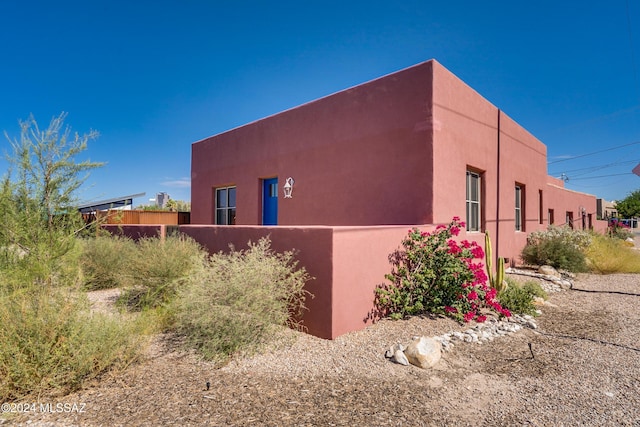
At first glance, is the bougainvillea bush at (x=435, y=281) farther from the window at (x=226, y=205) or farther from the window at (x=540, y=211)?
the window at (x=540, y=211)

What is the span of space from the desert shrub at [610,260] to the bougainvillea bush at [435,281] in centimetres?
709

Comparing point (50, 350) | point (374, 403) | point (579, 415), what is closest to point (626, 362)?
point (579, 415)

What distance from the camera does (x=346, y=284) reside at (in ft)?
14.6

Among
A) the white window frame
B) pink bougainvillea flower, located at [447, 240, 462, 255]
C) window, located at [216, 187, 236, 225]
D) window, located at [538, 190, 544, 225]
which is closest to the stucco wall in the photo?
window, located at [216, 187, 236, 225]

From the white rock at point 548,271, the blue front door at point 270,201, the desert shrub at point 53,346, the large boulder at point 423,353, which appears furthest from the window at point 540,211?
the desert shrub at point 53,346

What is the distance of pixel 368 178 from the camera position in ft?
24.1

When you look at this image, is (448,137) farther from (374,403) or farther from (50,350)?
(50,350)

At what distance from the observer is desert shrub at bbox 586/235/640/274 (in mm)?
10062

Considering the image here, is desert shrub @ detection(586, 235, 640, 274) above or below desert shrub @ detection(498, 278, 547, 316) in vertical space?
above

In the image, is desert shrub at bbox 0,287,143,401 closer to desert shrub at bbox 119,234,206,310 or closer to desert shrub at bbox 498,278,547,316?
desert shrub at bbox 119,234,206,310

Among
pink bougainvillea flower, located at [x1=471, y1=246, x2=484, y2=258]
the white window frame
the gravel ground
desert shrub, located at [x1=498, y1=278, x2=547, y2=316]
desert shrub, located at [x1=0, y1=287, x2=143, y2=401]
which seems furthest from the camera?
the white window frame

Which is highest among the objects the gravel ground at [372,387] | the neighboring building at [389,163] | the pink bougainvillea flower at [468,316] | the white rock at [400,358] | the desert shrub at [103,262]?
the neighboring building at [389,163]

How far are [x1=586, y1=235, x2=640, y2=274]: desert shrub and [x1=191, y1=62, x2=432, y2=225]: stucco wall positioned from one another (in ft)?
25.0

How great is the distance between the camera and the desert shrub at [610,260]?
10062 millimetres
